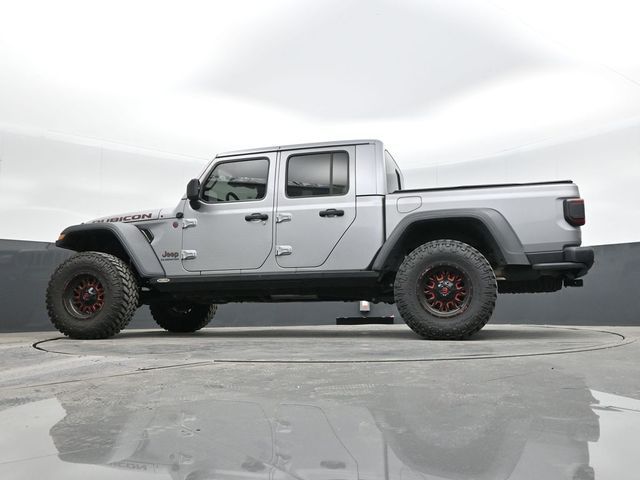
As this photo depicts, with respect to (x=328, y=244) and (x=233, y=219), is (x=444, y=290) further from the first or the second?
(x=233, y=219)

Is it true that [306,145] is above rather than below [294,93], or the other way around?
below

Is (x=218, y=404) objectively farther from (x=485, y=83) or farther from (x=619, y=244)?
Answer: (x=485, y=83)

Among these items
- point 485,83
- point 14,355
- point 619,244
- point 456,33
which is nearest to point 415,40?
point 456,33

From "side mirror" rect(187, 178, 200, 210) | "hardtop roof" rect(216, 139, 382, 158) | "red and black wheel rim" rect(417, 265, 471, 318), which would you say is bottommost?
"red and black wheel rim" rect(417, 265, 471, 318)

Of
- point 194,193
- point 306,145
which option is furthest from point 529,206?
point 194,193

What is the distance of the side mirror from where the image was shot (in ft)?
15.7

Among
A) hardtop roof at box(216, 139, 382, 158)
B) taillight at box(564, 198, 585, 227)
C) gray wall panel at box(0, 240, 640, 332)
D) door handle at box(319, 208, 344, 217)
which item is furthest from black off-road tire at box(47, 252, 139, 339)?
taillight at box(564, 198, 585, 227)

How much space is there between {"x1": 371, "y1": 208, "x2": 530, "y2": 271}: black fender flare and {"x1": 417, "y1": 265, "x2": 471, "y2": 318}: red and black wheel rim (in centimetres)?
37

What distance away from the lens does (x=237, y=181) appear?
4.96 meters

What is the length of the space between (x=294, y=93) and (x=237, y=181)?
11.6ft

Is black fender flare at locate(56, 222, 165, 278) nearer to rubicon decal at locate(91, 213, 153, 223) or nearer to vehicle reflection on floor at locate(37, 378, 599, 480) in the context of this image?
rubicon decal at locate(91, 213, 153, 223)

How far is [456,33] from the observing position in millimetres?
7266

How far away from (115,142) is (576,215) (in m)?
6.22

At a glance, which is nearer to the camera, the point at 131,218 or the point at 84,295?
the point at 84,295
